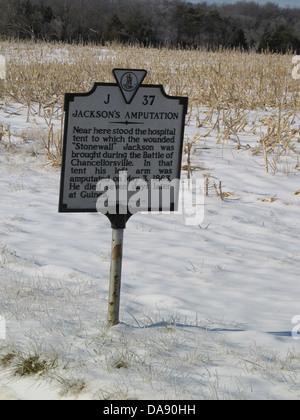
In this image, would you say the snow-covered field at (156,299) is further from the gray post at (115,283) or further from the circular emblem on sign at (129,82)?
the circular emblem on sign at (129,82)

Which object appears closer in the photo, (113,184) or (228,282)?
(113,184)

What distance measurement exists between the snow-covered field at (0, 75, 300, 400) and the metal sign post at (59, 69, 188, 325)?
1.17 ft

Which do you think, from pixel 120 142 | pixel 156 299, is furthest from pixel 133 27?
pixel 120 142

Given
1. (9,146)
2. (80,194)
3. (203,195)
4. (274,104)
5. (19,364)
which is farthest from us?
(274,104)

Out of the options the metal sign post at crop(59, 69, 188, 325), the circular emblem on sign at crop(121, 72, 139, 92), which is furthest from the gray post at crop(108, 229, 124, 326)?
the circular emblem on sign at crop(121, 72, 139, 92)

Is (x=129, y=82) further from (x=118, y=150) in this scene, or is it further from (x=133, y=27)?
(x=133, y=27)

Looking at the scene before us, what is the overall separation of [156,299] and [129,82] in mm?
1324

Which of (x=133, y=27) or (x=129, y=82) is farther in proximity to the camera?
(x=133, y=27)

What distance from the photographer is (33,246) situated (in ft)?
13.4

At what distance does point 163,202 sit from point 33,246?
155 cm

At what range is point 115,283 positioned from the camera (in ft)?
9.24

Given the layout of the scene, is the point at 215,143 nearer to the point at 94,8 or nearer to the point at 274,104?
the point at 274,104

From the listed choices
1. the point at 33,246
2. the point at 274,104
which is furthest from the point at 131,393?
the point at 274,104
